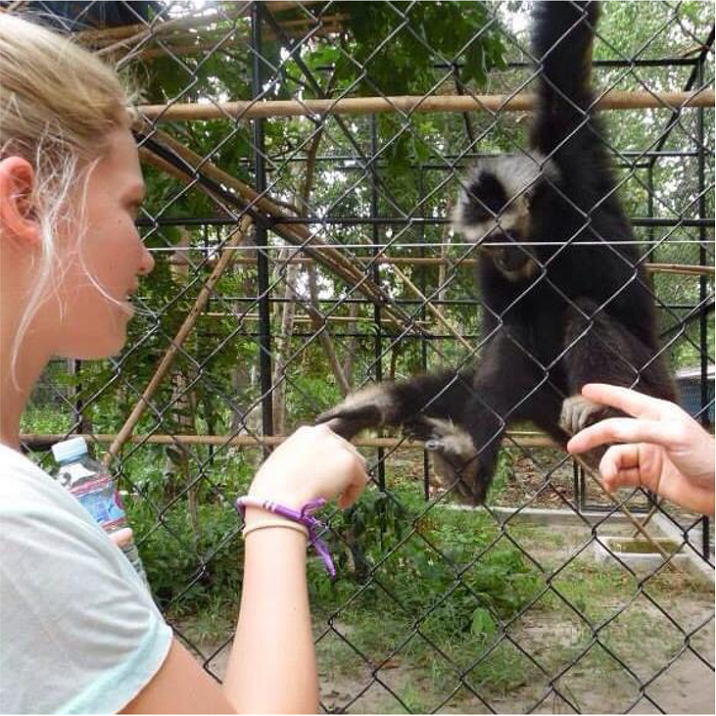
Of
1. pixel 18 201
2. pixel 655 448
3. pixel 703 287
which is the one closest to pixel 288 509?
pixel 18 201

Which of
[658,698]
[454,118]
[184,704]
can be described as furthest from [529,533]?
[184,704]

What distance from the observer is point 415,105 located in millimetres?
2309

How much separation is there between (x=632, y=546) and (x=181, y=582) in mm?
4082

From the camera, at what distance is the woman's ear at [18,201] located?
3.23 feet

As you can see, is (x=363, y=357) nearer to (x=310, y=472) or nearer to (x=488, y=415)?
(x=488, y=415)

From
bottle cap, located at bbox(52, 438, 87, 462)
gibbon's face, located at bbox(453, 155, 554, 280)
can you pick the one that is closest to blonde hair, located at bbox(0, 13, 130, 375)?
bottle cap, located at bbox(52, 438, 87, 462)

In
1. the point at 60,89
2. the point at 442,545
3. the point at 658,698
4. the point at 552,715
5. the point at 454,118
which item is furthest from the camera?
the point at 454,118

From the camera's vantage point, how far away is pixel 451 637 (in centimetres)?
506

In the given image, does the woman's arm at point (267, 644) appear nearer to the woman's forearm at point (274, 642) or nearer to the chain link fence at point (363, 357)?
the woman's forearm at point (274, 642)

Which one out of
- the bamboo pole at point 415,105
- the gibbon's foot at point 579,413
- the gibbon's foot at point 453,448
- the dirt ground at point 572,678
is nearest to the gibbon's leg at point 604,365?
the gibbon's foot at point 579,413

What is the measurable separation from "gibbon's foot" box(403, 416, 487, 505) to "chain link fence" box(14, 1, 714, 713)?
8 centimetres

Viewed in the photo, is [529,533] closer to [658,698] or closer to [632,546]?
[632,546]

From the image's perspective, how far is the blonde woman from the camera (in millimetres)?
857

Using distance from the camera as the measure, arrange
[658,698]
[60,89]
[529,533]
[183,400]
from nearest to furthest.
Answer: [60,89] < [658,698] < [183,400] < [529,533]
